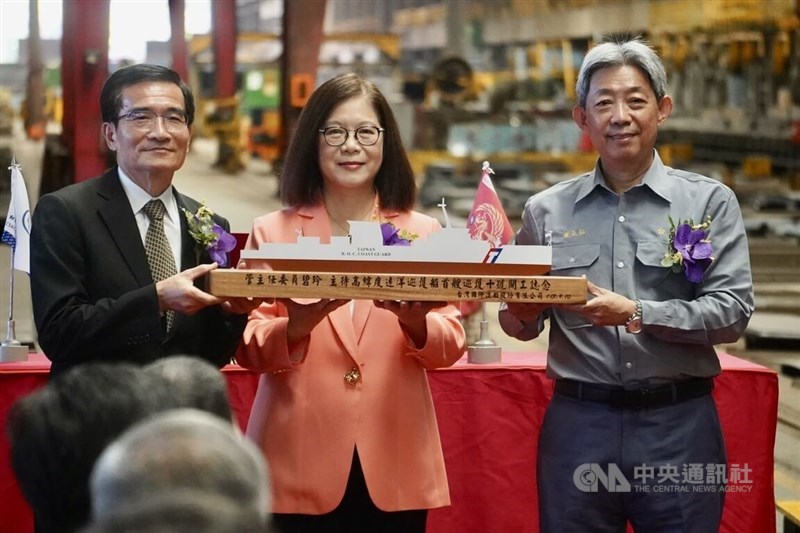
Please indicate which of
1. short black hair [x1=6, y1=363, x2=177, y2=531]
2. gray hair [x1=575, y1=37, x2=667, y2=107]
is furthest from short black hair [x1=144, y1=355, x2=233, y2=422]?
gray hair [x1=575, y1=37, x2=667, y2=107]

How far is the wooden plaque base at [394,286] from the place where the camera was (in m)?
2.50

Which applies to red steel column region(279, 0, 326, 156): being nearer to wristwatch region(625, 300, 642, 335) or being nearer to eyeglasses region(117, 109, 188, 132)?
eyeglasses region(117, 109, 188, 132)

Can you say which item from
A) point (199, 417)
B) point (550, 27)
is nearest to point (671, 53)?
point (550, 27)

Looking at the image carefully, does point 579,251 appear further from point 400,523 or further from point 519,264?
point 400,523

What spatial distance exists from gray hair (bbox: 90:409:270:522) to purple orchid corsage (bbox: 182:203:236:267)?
4.74ft

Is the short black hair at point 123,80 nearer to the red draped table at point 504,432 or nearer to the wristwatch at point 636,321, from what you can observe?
the wristwatch at point 636,321

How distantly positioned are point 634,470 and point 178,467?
1.65 m

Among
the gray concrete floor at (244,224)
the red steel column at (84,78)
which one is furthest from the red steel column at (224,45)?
the red steel column at (84,78)

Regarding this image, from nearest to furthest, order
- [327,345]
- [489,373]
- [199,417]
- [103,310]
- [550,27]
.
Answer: [199,417] < [103,310] < [327,345] < [489,373] < [550,27]

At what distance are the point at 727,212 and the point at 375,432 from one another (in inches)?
35.2

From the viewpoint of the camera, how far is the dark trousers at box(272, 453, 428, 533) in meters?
2.66

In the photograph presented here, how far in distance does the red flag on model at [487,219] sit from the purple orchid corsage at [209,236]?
0.67m

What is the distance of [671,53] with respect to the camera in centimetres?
1464

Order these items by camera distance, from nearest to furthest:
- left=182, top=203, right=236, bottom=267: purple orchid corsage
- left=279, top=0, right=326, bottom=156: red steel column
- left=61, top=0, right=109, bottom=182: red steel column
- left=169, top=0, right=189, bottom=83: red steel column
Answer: left=182, top=203, right=236, bottom=267: purple orchid corsage
left=61, top=0, right=109, bottom=182: red steel column
left=169, top=0, right=189, bottom=83: red steel column
left=279, top=0, right=326, bottom=156: red steel column
